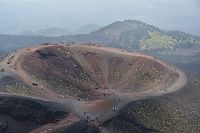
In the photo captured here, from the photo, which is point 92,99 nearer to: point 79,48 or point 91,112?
point 91,112

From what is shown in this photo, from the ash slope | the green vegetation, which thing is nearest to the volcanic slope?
the ash slope

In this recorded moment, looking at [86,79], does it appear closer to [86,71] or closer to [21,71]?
[86,71]

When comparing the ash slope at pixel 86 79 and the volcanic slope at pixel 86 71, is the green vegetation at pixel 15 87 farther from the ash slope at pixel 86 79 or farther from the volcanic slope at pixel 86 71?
the volcanic slope at pixel 86 71

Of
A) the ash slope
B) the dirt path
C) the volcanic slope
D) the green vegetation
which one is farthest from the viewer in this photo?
the volcanic slope

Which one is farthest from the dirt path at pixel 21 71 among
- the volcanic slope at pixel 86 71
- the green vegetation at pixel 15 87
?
the green vegetation at pixel 15 87

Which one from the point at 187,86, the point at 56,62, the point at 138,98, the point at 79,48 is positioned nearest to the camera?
the point at 138,98

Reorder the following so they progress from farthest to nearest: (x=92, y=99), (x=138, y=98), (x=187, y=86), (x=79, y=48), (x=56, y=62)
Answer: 1. (x=79, y=48)
2. (x=56, y=62)
3. (x=187, y=86)
4. (x=92, y=99)
5. (x=138, y=98)

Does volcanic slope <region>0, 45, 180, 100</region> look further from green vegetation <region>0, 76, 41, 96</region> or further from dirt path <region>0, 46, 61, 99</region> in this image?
green vegetation <region>0, 76, 41, 96</region>

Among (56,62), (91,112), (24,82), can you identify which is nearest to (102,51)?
(56,62)
